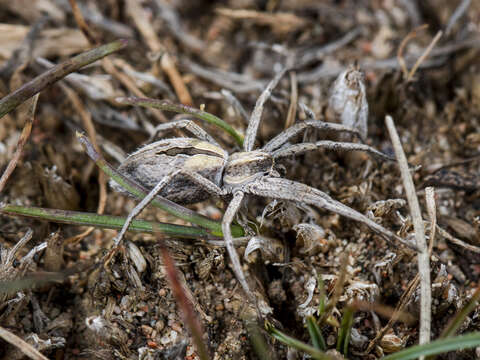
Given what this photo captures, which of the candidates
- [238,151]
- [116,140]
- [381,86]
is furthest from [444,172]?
[116,140]

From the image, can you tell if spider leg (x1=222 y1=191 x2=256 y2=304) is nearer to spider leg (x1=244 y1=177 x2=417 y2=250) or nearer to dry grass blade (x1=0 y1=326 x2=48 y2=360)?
spider leg (x1=244 y1=177 x2=417 y2=250)

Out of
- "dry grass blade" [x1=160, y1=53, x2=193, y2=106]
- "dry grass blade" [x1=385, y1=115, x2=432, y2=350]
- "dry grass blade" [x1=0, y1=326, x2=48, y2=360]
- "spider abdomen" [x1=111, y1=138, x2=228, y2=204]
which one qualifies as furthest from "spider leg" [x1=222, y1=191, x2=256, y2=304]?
"dry grass blade" [x1=160, y1=53, x2=193, y2=106]

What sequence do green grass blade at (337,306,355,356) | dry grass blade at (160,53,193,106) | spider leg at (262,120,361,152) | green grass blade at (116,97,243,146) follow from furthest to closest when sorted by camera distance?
1. dry grass blade at (160,53,193,106)
2. spider leg at (262,120,361,152)
3. green grass blade at (116,97,243,146)
4. green grass blade at (337,306,355,356)

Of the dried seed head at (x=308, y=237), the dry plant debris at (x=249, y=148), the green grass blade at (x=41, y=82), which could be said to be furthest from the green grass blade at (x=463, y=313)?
the green grass blade at (x=41, y=82)

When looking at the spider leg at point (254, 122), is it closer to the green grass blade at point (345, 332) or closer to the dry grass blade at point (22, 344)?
the green grass blade at point (345, 332)

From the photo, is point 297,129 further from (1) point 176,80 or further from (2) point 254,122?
(1) point 176,80
